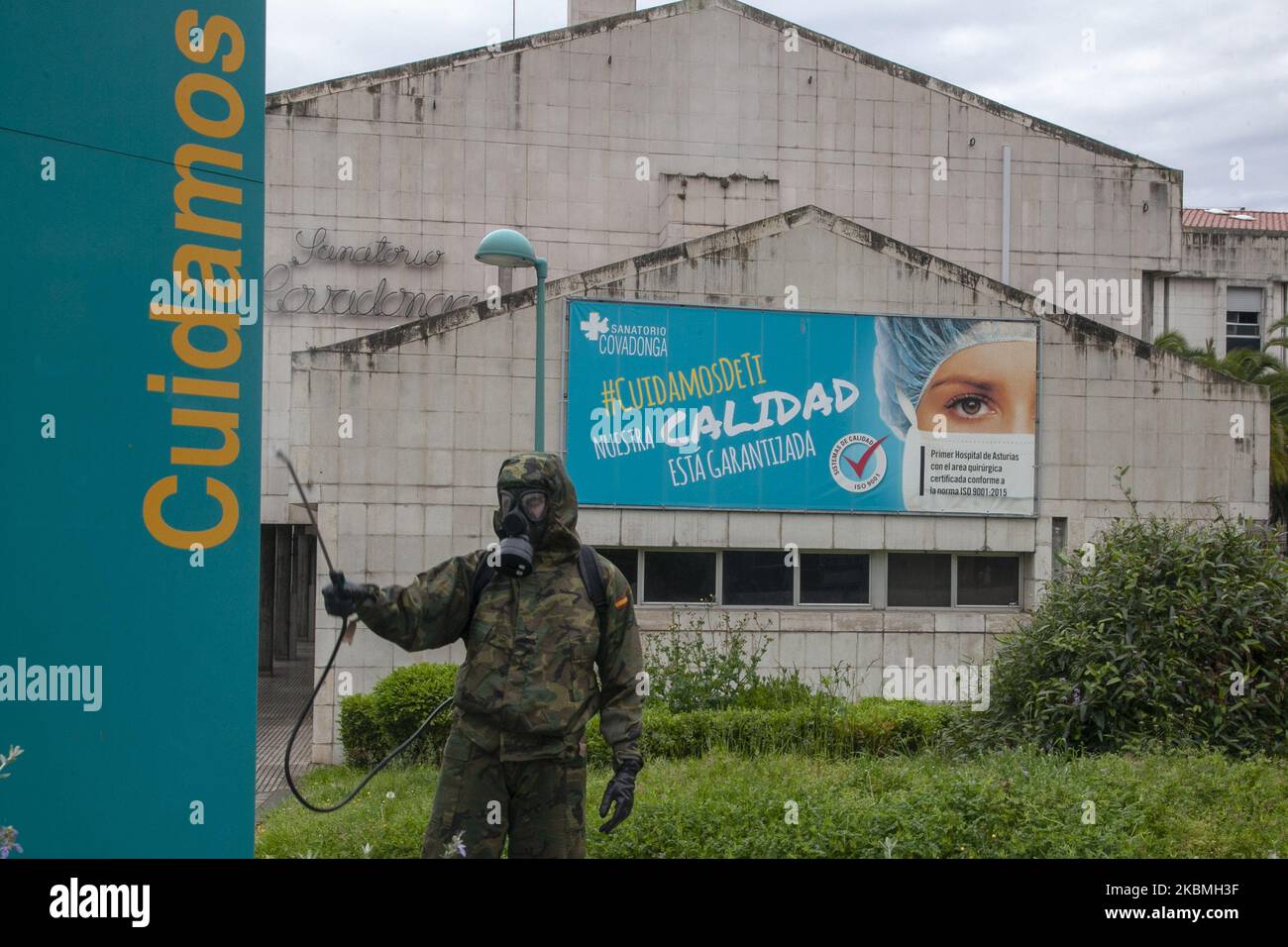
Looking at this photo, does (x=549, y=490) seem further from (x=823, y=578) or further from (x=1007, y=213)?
(x=1007, y=213)

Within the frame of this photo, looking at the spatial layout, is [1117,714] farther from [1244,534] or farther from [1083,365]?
[1083,365]

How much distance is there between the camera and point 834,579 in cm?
1464

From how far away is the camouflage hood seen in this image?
5496 mm

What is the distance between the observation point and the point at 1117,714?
8789mm

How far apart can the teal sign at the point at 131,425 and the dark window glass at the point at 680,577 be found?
29.9 ft

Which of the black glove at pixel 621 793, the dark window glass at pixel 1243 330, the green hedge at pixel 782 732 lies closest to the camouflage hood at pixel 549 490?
the black glove at pixel 621 793

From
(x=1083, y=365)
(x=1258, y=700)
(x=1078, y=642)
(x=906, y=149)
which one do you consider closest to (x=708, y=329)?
(x=1083, y=365)

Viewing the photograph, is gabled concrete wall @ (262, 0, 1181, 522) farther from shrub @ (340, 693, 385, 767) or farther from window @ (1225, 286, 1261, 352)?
window @ (1225, 286, 1261, 352)

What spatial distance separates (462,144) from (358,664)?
1054cm

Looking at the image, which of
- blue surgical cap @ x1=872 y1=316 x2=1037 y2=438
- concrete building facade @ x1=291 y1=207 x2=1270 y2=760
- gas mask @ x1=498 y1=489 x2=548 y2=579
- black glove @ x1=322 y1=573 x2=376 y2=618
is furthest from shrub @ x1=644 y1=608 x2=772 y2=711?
black glove @ x1=322 y1=573 x2=376 y2=618

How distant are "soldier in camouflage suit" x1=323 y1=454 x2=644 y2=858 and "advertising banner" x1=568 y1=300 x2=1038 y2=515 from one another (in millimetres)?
8369

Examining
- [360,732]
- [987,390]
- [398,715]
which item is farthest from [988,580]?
[360,732]

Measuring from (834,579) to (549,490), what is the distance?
31.3 feet
